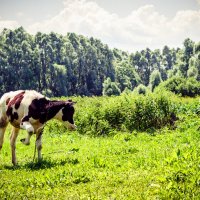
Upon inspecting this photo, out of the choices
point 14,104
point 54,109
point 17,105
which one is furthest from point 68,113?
point 14,104

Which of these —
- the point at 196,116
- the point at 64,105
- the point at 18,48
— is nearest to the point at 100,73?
the point at 18,48

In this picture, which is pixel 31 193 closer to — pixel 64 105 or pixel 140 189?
pixel 140 189

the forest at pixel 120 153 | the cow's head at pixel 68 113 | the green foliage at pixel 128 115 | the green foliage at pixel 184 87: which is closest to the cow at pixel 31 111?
the cow's head at pixel 68 113

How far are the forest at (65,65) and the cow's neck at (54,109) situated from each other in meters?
70.4

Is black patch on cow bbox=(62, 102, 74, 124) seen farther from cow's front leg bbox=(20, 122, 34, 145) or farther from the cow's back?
cow's front leg bbox=(20, 122, 34, 145)

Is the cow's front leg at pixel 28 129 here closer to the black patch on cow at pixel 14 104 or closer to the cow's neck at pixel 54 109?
Result: the black patch on cow at pixel 14 104

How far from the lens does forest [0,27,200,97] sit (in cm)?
9865

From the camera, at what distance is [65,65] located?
386 feet

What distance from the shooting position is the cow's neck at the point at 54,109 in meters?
12.2

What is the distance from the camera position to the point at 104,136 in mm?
20453

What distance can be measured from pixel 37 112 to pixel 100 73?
119915 mm

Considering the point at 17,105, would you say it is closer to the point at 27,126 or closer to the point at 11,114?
the point at 11,114

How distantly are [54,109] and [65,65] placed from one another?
106529 mm

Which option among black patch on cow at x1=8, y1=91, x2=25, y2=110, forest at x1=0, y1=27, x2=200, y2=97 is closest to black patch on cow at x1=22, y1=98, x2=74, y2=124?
black patch on cow at x1=8, y1=91, x2=25, y2=110
